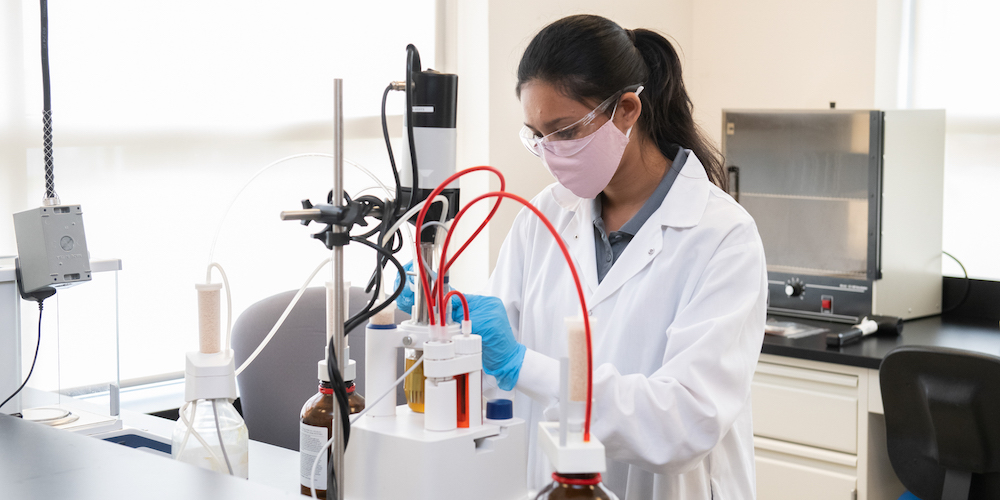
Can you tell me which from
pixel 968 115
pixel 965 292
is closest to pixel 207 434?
pixel 965 292

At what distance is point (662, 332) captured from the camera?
1289mm

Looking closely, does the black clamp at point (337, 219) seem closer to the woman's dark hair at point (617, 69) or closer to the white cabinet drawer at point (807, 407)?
the woman's dark hair at point (617, 69)

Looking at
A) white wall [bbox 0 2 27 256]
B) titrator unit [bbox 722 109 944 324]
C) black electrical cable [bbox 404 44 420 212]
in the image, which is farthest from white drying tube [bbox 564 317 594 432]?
titrator unit [bbox 722 109 944 324]

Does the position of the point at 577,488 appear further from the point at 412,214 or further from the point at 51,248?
the point at 51,248

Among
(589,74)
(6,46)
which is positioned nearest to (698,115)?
(589,74)

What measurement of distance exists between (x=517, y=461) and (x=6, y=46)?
159cm

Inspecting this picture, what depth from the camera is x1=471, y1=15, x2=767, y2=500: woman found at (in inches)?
43.4

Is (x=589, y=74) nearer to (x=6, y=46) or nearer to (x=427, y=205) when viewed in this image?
(x=427, y=205)

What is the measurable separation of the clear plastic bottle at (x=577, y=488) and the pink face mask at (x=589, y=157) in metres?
0.77

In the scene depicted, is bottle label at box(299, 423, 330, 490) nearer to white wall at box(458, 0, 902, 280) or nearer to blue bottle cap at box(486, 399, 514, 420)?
blue bottle cap at box(486, 399, 514, 420)

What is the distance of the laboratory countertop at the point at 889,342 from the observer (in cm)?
226

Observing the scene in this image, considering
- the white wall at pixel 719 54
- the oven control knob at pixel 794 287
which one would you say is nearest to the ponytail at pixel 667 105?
the white wall at pixel 719 54

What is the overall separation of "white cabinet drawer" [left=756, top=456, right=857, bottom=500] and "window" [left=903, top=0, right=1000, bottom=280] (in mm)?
997

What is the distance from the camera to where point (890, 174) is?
255cm
